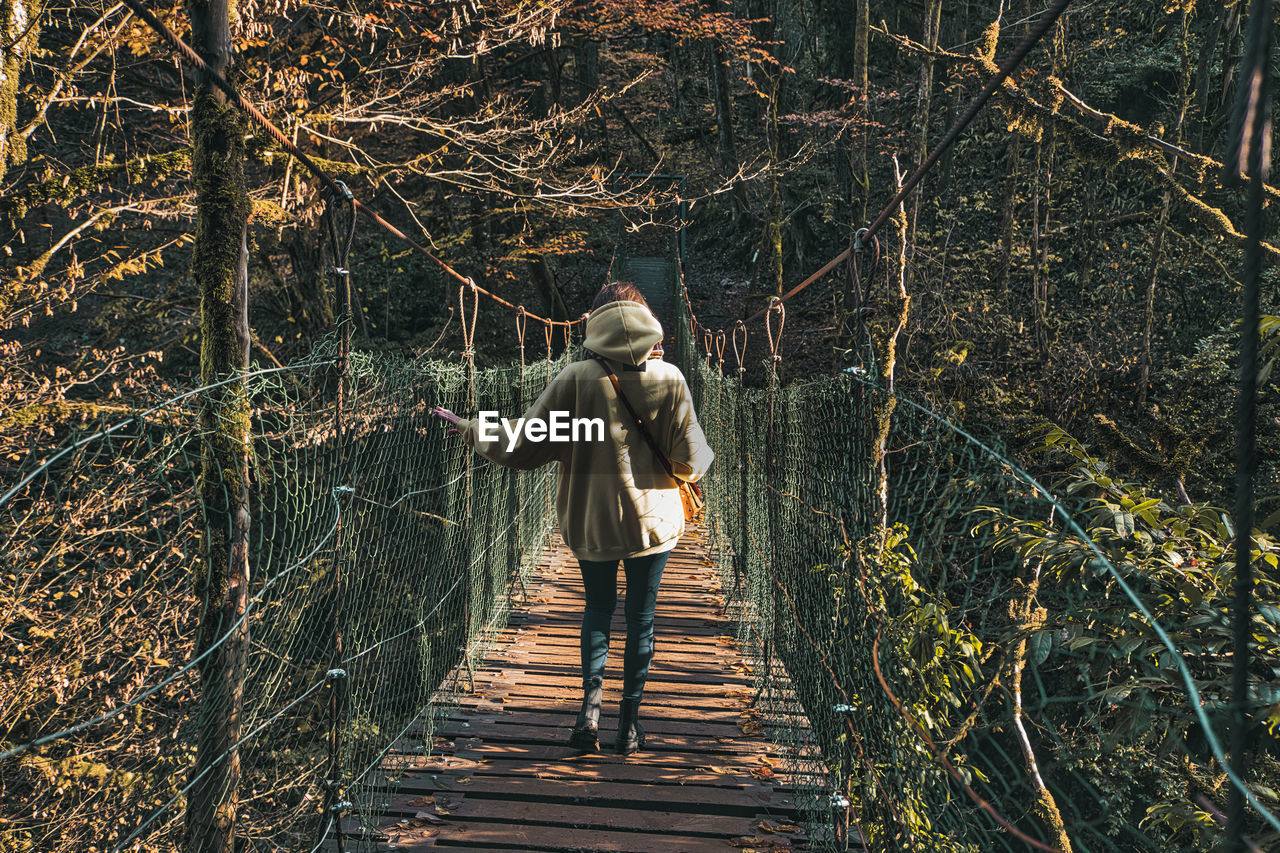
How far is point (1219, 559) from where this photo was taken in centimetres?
141

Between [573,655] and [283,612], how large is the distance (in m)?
1.45

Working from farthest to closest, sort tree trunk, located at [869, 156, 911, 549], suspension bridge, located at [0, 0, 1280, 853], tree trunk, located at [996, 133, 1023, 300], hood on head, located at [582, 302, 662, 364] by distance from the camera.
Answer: tree trunk, located at [996, 133, 1023, 300]
tree trunk, located at [869, 156, 911, 549]
hood on head, located at [582, 302, 662, 364]
suspension bridge, located at [0, 0, 1280, 853]

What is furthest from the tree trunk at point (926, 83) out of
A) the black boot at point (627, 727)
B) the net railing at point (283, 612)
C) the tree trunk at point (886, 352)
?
the black boot at point (627, 727)

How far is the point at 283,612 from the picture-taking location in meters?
3.71

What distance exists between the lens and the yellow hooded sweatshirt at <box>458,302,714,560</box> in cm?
222

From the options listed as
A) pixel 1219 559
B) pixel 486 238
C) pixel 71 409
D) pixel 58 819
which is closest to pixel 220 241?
pixel 71 409

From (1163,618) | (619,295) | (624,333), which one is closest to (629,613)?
(624,333)

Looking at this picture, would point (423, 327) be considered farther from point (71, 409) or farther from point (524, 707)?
point (524, 707)

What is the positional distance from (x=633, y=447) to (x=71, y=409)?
3.07m

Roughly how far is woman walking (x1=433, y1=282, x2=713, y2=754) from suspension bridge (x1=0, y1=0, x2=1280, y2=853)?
0.26 meters

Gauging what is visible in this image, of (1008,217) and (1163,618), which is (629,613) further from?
(1008,217)

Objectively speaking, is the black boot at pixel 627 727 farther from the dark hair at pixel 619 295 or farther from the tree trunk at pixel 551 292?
the tree trunk at pixel 551 292

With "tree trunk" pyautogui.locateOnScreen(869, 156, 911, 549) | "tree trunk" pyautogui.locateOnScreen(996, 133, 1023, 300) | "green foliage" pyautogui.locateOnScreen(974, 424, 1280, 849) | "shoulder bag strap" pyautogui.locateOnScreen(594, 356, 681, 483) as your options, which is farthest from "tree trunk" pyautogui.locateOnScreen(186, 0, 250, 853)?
"tree trunk" pyautogui.locateOnScreen(996, 133, 1023, 300)

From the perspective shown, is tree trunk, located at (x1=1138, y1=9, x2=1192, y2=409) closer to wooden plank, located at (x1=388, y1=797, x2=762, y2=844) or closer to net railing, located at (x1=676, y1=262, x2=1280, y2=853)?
net railing, located at (x1=676, y1=262, x2=1280, y2=853)
